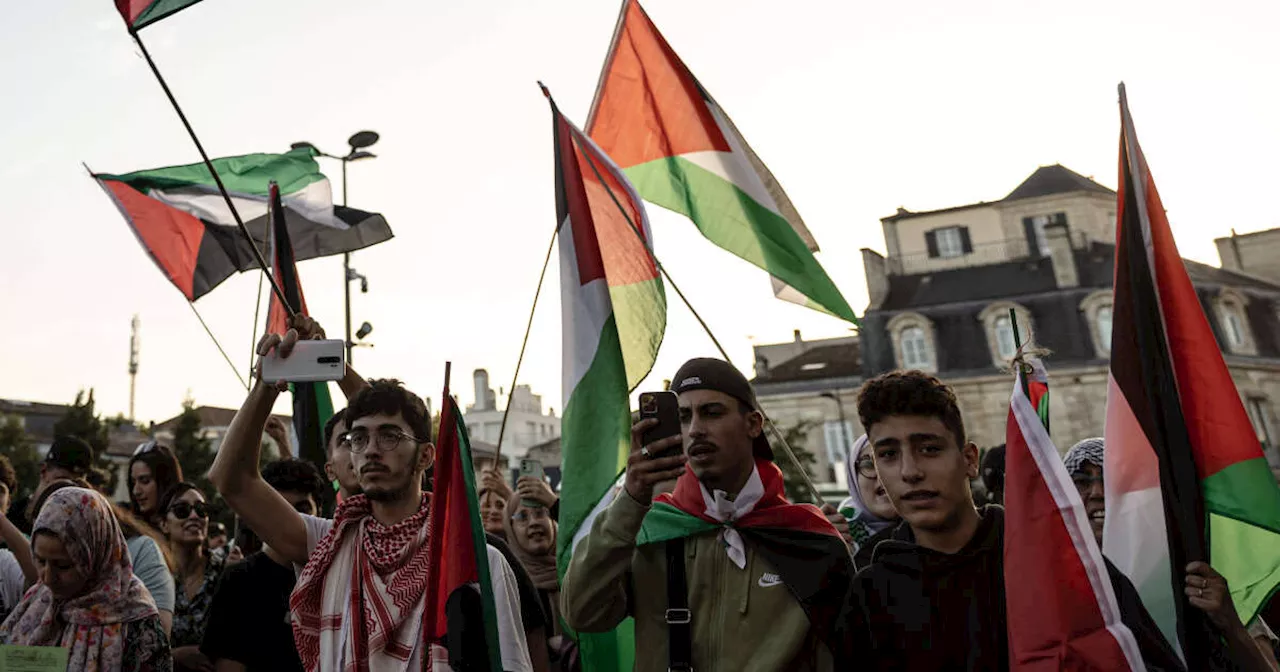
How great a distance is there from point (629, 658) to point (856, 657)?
1.02 metres

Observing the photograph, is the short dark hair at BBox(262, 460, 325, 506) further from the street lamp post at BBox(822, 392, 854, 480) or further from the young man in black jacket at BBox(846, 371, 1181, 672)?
the street lamp post at BBox(822, 392, 854, 480)

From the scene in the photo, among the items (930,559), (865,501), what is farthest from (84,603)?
(865,501)

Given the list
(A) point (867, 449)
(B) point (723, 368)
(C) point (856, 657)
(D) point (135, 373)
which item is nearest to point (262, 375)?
(B) point (723, 368)

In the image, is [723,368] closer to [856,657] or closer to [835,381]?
[856,657]

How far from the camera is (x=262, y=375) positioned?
3.01 m

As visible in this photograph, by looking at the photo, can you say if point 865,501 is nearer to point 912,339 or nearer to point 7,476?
point 7,476

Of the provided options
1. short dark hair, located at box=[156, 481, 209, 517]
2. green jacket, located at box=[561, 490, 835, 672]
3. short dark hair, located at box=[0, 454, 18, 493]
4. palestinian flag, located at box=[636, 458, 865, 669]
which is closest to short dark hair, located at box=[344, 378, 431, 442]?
green jacket, located at box=[561, 490, 835, 672]

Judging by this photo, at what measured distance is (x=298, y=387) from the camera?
672 centimetres

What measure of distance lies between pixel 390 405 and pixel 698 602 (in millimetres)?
1332

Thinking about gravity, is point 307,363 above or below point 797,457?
above

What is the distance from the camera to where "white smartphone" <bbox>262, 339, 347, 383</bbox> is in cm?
300

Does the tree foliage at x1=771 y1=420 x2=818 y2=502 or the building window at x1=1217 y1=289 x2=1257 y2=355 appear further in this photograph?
the building window at x1=1217 y1=289 x2=1257 y2=355

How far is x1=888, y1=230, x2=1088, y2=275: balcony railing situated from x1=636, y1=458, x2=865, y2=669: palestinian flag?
41.2m

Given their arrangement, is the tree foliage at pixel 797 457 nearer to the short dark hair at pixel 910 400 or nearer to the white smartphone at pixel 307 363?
the short dark hair at pixel 910 400
